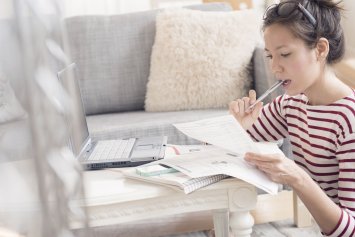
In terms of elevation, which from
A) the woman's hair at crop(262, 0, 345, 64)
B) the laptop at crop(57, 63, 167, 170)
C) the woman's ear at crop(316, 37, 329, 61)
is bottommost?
the laptop at crop(57, 63, 167, 170)

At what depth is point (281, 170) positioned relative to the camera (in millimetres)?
1093

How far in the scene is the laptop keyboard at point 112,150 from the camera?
1.39m

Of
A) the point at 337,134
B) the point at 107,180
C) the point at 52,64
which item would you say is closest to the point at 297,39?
the point at 337,134

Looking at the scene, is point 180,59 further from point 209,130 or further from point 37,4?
point 37,4

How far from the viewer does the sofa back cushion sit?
2.46 metres

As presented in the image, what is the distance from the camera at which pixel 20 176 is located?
26 cm

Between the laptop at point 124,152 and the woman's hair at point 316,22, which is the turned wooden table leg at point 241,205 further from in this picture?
the woman's hair at point 316,22

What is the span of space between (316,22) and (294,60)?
105 millimetres

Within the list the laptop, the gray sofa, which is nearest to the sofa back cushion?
the gray sofa

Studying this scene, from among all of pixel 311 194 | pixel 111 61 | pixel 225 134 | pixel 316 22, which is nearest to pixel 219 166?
pixel 225 134

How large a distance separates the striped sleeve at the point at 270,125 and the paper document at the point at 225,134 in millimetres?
244

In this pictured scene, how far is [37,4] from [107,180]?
1.04m

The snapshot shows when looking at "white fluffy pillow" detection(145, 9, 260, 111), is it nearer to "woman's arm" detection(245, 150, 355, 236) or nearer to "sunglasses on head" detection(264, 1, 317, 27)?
"sunglasses on head" detection(264, 1, 317, 27)

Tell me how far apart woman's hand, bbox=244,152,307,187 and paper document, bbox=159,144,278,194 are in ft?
0.06
